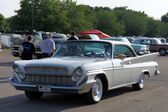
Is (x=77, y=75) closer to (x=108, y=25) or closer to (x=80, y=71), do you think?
(x=80, y=71)

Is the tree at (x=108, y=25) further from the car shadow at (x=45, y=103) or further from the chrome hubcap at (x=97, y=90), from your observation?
the chrome hubcap at (x=97, y=90)

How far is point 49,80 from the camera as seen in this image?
977 centimetres

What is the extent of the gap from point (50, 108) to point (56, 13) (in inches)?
2580

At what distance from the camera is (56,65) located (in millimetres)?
9727

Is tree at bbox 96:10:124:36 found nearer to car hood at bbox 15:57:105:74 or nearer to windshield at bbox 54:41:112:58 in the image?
windshield at bbox 54:41:112:58

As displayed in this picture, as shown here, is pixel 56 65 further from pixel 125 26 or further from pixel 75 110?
pixel 125 26

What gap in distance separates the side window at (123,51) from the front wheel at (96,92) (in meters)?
1.29

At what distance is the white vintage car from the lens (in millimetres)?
9594

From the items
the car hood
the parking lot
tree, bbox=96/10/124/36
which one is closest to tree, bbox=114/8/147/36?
tree, bbox=96/10/124/36

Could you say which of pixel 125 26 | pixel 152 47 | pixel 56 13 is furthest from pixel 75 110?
pixel 125 26

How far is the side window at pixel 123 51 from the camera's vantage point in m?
11.5

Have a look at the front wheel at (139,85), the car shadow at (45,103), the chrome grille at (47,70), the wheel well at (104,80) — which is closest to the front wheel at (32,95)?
the car shadow at (45,103)

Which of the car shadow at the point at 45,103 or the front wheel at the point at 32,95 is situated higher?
the front wheel at the point at 32,95

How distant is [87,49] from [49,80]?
176 centimetres
